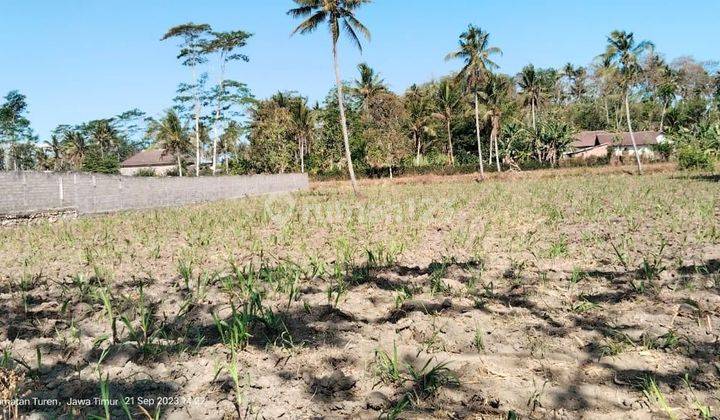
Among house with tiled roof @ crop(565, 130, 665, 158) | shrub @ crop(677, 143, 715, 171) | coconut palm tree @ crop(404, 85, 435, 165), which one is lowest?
shrub @ crop(677, 143, 715, 171)

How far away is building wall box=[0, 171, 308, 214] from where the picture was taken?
12875 mm

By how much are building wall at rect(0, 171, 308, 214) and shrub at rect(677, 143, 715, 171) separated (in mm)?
28648

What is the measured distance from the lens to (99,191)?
16.1m

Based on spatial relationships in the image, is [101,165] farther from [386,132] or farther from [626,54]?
[626,54]

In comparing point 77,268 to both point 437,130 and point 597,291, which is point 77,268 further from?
point 437,130

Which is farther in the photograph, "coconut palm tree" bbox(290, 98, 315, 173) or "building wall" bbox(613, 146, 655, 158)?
"building wall" bbox(613, 146, 655, 158)

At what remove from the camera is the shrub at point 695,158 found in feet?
87.9

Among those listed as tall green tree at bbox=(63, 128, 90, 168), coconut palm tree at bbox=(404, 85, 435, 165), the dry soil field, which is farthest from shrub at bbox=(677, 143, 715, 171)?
tall green tree at bbox=(63, 128, 90, 168)

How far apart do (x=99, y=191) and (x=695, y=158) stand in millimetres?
33250

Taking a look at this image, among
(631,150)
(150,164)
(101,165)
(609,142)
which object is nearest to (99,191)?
(101,165)

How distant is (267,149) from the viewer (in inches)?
1752

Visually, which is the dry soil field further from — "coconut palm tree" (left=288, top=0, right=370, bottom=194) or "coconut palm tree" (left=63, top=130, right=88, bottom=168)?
"coconut palm tree" (left=63, top=130, right=88, bottom=168)

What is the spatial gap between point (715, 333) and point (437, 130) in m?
50.7

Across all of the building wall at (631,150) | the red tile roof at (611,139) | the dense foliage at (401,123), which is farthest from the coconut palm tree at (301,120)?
the building wall at (631,150)
